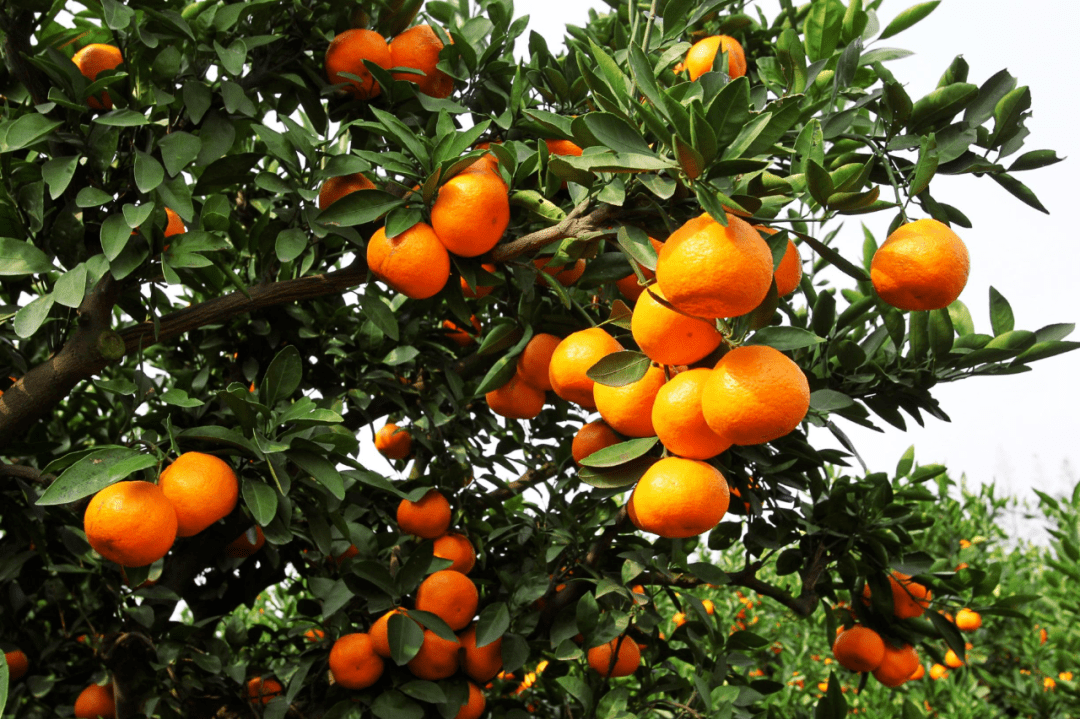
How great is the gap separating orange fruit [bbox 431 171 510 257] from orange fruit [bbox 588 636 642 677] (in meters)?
1.09

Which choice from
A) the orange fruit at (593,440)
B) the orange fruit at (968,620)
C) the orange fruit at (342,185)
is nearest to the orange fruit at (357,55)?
the orange fruit at (342,185)

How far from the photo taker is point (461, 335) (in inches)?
91.5

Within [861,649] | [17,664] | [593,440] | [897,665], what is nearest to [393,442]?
[593,440]

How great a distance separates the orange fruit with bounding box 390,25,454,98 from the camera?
1.69 meters

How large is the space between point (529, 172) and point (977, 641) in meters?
3.94

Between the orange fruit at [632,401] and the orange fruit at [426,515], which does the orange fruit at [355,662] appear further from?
the orange fruit at [632,401]

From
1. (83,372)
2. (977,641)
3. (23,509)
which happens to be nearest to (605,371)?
(83,372)

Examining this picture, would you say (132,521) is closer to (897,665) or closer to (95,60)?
(95,60)

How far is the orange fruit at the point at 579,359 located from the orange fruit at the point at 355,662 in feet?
3.04

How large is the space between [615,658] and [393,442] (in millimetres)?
946

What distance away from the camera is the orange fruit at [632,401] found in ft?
3.79

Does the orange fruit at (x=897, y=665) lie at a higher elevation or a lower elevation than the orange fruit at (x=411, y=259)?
lower

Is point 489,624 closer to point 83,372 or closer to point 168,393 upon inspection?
point 168,393

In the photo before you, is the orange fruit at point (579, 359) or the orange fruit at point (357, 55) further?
the orange fruit at point (357, 55)
